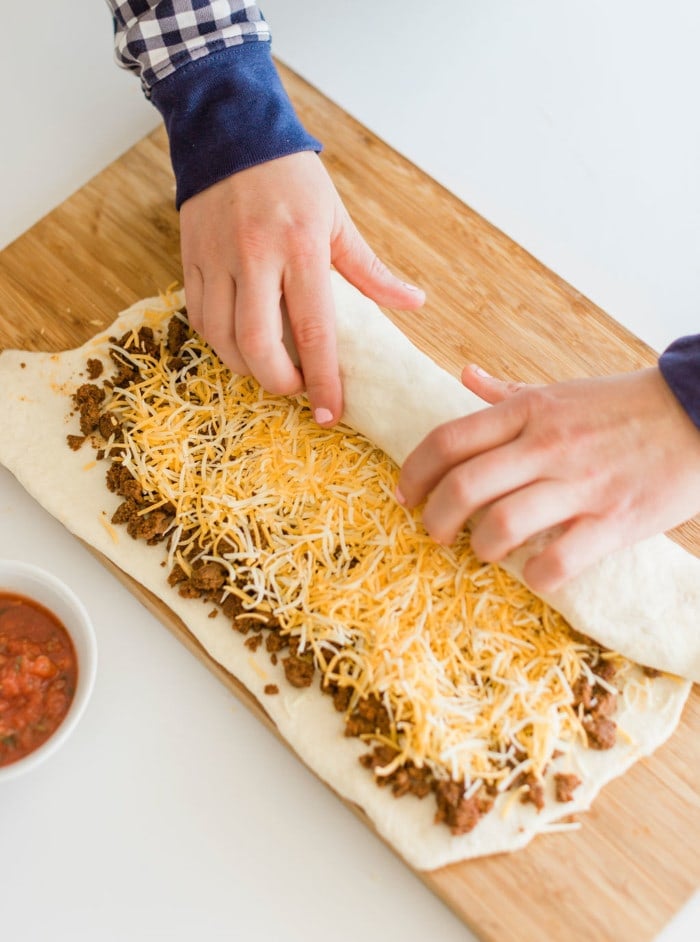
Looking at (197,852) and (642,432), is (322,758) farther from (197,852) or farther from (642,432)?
(642,432)

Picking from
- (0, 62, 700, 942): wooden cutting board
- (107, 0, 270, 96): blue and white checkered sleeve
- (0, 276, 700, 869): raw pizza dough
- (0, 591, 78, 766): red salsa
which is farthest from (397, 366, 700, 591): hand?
(107, 0, 270, 96): blue and white checkered sleeve

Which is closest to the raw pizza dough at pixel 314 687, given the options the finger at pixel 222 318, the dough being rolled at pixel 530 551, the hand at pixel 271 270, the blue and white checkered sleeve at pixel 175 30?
the dough being rolled at pixel 530 551

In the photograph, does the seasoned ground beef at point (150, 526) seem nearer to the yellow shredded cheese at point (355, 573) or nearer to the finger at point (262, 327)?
the yellow shredded cheese at point (355, 573)

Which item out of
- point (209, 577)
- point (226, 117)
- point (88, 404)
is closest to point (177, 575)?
point (209, 577)

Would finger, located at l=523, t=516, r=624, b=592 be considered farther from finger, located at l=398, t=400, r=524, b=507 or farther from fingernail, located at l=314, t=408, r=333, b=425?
fingernail, located at l=314, t=408, r=333, b=425

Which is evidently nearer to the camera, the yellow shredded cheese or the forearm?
the yellow shredded cheese
